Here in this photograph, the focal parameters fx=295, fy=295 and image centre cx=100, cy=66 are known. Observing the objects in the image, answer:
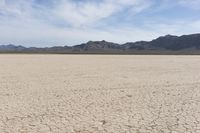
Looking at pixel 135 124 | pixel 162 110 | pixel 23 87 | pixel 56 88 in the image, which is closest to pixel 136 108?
pixel 162 110

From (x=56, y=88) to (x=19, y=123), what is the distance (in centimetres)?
485

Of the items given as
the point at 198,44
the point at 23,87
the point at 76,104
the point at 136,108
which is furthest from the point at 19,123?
the point at 198,44

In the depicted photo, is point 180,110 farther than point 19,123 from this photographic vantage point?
Yes

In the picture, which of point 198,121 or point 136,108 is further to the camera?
point 136,108

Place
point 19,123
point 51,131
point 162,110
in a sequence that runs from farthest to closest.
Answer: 1. point 162,110
2. point 19,123
3. point 51,131

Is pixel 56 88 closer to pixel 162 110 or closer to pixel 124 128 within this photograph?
pixel 162 110

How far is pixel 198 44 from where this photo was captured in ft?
493

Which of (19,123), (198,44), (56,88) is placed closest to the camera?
(19,123)

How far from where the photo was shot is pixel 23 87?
36.6 feet

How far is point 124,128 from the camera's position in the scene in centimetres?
591

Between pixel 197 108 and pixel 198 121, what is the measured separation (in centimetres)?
129

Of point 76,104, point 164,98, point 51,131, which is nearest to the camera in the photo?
point 51,131

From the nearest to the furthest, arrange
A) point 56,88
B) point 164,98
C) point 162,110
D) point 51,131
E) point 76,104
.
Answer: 1. point 51,131
2. point 162,110
3. point 76,104
4. point 164,98
5. point 56,88

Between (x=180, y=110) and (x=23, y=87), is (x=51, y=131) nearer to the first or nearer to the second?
(x=180, y=110)
